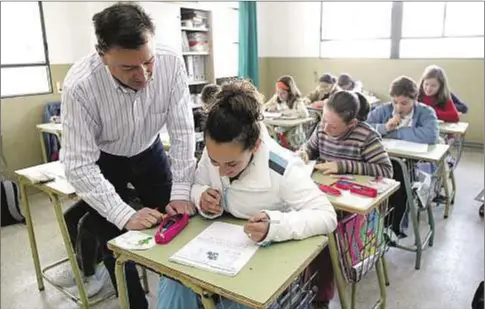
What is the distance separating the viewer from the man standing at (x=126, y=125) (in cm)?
127

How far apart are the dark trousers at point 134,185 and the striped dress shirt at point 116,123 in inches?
2.2

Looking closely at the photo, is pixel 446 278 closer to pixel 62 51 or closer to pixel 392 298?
pixel 392 298

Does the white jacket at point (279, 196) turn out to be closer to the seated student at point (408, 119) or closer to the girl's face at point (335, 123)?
the girl's face at point (335, 123)

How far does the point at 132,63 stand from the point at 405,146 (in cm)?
186

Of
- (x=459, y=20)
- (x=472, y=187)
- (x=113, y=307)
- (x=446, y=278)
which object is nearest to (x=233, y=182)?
(x=113, y=307)

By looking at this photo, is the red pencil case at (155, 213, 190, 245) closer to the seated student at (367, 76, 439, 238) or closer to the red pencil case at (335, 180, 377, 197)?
the red pencil case at (335, 180, 377, 197)

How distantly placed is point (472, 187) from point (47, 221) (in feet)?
12.5

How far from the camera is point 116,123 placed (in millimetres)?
1532

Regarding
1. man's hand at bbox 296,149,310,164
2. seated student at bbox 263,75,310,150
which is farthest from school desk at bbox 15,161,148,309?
seated student at bbox 263,75,310,150

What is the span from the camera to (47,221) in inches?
129

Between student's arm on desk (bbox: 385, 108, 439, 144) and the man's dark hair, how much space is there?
81.1 inches

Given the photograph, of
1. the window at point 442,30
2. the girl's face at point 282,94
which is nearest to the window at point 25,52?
the girl's face at point 282,94

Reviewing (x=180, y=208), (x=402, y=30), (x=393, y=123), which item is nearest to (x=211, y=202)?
(x=180, y=208)

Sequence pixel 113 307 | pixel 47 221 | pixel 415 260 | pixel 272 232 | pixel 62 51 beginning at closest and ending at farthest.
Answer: pixel 272 232
pixel 113 307
pixel 415 260
pixel 47 221
pixel 62 51
